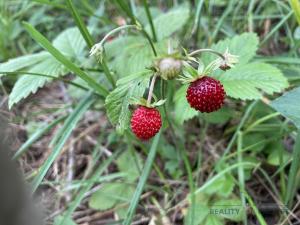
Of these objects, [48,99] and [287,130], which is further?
[48,99]

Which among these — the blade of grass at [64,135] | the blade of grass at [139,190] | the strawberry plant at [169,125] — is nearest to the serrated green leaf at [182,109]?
the strawberry plant at [169,125]

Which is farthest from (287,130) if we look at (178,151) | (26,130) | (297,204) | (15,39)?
(15,39)

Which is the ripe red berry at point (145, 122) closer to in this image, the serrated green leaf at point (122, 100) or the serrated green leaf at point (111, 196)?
the serrated green leaf at point (122, 100)

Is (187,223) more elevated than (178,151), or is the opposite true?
(178,151)

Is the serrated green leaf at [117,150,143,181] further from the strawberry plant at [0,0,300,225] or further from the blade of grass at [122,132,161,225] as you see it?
the blade of grass at [122,132,161,225]

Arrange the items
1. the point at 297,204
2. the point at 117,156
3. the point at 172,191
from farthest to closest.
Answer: the point at 117,156 < the point at 172,191 < the point at 297,204

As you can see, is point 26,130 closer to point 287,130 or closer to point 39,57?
point 39,57

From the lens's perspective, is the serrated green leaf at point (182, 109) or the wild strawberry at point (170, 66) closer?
the wild strawberry at point (170, 66)
